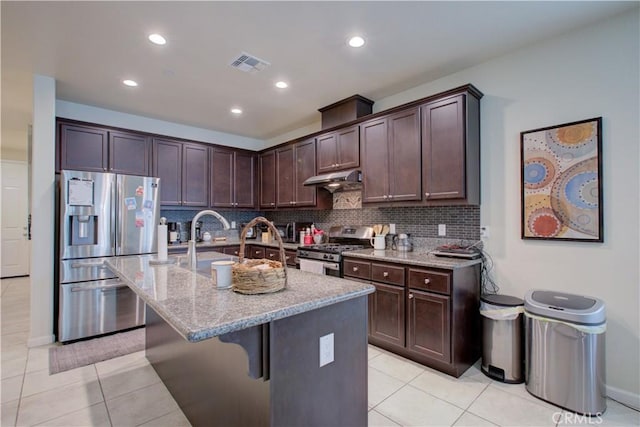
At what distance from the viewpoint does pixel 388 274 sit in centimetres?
288

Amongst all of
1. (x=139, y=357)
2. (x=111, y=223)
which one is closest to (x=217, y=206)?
(x=111, y=223)

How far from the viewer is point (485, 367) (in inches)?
99.7

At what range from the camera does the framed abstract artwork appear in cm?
226

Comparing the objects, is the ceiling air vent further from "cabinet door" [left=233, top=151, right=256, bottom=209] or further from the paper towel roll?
"cabinet door" [left=233, top=151, right=256, bottom=209]

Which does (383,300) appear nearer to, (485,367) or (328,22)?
(485,367)

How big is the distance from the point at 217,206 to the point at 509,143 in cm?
390

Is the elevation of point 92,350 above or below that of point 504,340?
below

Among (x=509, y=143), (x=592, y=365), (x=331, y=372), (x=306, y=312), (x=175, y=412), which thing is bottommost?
(x=175, y=412)

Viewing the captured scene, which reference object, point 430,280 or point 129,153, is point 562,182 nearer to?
point 430,280

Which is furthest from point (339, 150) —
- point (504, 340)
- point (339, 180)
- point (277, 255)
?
point (504, 340)

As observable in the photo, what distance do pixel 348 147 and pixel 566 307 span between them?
2533 millimetres

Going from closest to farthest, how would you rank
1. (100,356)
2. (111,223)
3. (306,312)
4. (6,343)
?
(306,312)
(100,356)
(6,343)
(111,223)

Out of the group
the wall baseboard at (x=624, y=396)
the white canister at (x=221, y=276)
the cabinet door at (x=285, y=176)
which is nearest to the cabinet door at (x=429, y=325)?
the wall baseboard at (x=624, y=396)

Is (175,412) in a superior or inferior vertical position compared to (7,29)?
inferior
